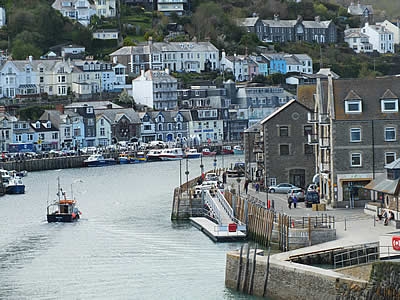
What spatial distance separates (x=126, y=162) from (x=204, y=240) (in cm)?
5826

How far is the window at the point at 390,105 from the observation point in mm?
52153

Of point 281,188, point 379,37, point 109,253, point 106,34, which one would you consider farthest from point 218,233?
point 379,37

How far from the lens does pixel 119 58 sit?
465ft

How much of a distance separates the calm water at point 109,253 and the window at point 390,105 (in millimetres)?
8681

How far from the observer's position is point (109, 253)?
48781mm

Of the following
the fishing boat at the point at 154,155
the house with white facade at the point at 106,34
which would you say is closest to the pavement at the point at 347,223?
the fishing boat at the point at 154,155

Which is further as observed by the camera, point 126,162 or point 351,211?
point 126,162

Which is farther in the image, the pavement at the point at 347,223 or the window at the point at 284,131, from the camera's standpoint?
the window at the point at 284,131

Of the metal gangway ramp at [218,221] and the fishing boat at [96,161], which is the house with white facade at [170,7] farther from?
the metal gangway ramp at [218,221]

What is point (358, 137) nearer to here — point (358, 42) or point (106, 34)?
point (106, 34)

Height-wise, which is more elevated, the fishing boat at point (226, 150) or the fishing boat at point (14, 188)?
the fishing boat at point (226, 150)

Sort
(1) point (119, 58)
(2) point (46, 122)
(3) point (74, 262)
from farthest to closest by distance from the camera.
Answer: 1. (1) point (119, 58)
2. (2) point (46, 122)
3. (3) point (74, 262)

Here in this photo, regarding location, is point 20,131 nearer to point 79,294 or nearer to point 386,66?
point 386,66

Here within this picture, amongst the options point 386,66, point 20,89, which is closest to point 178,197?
point 20,89
